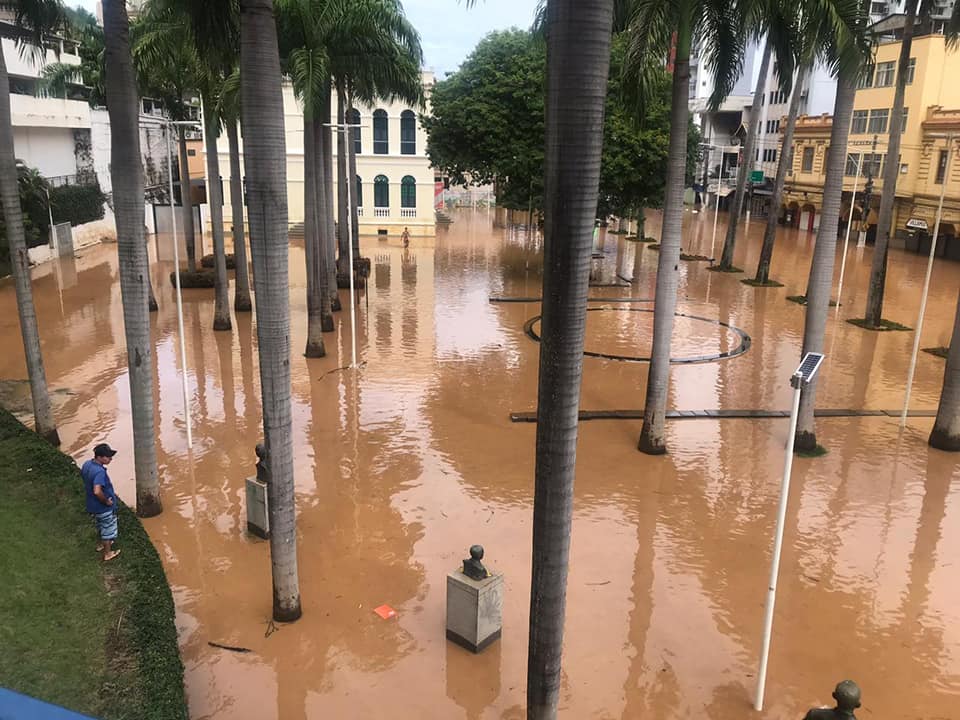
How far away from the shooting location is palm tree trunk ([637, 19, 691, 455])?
11.8 m

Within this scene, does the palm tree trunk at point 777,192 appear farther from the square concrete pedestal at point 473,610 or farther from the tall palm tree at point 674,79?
the square concrete pedestal at point 473,610

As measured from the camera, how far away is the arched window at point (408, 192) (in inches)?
1709

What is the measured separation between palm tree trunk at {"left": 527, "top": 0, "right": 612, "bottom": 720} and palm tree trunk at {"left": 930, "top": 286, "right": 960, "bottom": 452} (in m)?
10.8

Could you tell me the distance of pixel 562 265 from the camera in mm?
4891

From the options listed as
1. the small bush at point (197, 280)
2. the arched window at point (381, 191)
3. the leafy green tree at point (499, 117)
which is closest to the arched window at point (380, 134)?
the arched window at point (381, 191)

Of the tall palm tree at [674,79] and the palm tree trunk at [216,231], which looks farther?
the palm tree trunk at [216,231]

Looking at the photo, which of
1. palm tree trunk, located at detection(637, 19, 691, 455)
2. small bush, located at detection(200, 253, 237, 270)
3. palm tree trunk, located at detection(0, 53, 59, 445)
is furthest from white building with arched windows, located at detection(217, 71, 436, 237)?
palm tree trunk, located at detection(637, 19, 691, 455)

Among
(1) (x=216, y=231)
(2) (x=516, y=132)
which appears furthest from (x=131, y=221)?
(2) (x=516, y=132)

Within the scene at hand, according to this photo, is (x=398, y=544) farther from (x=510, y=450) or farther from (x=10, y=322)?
(x=10, y=322)

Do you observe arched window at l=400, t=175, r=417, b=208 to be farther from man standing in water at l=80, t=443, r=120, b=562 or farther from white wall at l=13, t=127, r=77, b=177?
man standing in water at l=80, t=443, r=120, b=562

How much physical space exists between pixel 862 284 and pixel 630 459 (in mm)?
23058

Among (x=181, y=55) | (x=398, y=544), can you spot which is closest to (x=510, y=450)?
(x=398, y=544)

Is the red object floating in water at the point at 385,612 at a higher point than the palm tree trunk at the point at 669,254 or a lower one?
lower

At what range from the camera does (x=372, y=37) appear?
1773 cm
